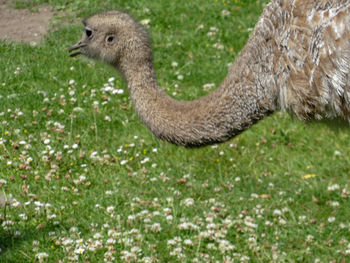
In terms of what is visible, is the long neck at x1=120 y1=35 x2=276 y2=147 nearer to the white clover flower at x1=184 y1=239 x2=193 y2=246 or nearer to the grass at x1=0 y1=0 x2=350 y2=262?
the grass at x1=0 y1=0 x2=350 y2=262

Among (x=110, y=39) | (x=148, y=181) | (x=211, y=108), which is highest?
(x=110, y=39)

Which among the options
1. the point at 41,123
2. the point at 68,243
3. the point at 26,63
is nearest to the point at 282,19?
the point at 68,243

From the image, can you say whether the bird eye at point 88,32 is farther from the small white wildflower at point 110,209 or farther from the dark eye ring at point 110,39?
the small white wildflower at point 110,209

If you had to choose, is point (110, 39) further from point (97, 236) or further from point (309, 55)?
point (309, 55)

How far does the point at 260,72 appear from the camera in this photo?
14.2 feet

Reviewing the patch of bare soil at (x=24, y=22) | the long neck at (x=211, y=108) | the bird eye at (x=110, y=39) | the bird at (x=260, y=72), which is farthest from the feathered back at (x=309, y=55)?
the patch of bare soil at (x=24, y=22)

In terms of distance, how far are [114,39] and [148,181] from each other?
1429mm

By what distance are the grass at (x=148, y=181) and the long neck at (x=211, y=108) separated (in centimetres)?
63

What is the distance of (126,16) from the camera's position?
16.5 feet

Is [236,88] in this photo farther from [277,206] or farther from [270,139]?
[270,139]

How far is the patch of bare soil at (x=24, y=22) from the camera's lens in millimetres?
9364

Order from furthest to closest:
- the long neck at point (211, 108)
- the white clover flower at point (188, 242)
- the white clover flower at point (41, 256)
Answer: the white clover flower at point (188, 242)
the white clover flower at point (41, 256)
the long neck at point (211, 108)

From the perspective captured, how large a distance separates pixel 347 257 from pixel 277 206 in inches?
30.4

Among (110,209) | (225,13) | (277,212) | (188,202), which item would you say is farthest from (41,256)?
(225,13)
